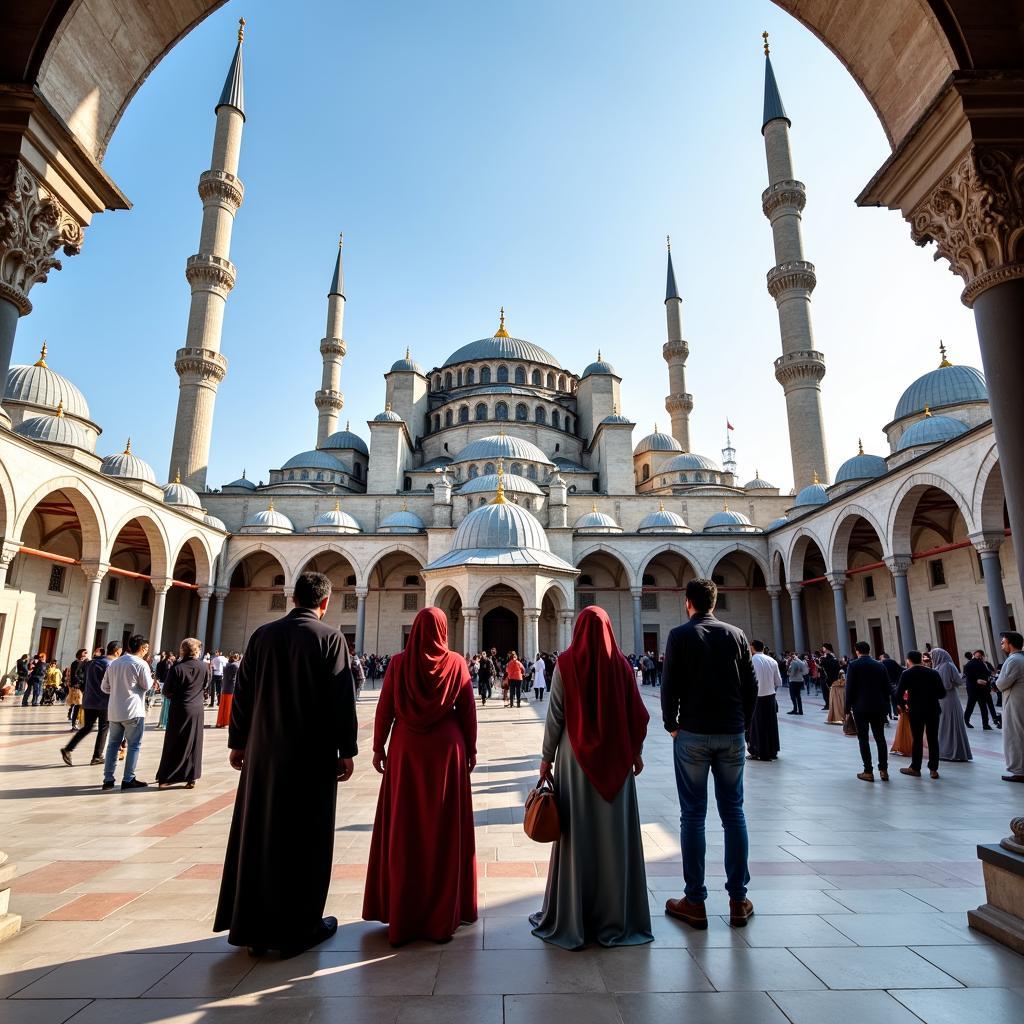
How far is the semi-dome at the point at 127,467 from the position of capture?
73.8ft

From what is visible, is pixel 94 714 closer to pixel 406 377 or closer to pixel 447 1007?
pixel 447 1007

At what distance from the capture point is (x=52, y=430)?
2009 centimetres

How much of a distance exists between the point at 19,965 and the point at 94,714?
5674mm

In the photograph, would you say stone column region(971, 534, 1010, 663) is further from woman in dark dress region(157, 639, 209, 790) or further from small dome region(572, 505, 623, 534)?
woman in dark dress region(157, 639, 209, 790)

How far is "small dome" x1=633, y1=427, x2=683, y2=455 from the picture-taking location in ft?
118

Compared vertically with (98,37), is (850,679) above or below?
below

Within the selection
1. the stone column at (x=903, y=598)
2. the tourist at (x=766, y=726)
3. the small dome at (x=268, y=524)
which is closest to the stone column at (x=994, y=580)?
the stone column at (x=903, y=598)

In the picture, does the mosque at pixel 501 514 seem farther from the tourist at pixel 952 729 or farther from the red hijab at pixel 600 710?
the red hijab at pixel 600 710

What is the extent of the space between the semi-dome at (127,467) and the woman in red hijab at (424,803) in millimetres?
23017

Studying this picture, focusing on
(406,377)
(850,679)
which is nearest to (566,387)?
(406,377)

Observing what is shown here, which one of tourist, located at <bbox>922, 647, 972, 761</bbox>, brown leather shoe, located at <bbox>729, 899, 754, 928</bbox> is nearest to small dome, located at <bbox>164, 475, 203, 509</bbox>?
tourist, located at <bbox>922, 647, 972, 761</bbox>

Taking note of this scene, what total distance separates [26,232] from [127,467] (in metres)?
22.2

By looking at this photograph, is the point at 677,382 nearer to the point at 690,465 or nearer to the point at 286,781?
the point at 690,465

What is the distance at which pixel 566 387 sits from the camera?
38.9 meters
